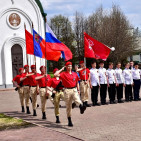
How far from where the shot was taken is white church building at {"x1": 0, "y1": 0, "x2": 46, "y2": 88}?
20.5 metres

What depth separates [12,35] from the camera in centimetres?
2084

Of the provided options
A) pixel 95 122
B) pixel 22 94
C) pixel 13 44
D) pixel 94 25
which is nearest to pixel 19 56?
pixel 13 44

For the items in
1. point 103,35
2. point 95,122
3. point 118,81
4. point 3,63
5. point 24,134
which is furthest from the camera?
point 103,35

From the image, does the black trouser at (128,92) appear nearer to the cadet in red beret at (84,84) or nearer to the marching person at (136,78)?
the marching person at (136,78)

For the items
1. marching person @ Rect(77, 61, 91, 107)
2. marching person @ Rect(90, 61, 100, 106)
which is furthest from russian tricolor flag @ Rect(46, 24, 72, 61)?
marching person @ Rect(90, 61, 100, 106)

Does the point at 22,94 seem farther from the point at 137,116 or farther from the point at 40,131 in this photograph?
the point at 137,116

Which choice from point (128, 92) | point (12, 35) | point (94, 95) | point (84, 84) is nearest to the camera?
point (84, 84)

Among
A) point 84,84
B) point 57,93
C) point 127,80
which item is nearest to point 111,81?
point 127,80

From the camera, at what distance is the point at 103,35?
3466cm

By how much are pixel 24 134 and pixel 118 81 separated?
624 cm

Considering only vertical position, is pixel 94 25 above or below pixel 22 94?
above

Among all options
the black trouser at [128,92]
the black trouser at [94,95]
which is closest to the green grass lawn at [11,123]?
the black trouser at [94,95]

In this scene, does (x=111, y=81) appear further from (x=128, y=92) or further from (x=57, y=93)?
(x=57, y=93)

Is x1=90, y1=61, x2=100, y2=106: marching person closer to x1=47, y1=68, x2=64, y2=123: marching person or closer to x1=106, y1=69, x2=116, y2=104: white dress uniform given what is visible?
x1=106, y1=69, x2=116, y2=104: white dress uniform
